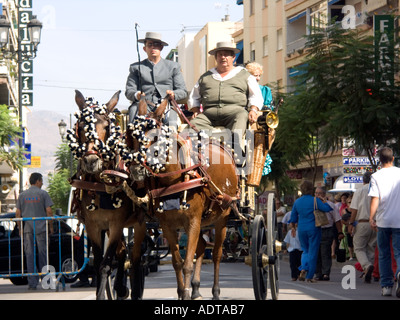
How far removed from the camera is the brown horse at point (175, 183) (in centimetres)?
1007

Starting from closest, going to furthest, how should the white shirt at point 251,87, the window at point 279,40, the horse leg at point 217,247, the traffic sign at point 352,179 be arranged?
the horse leg at point 217,247, the white shirt at point 251,87, the traffic sign at point 352,179, the window at point 279,40

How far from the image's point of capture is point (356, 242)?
17812 millimetres

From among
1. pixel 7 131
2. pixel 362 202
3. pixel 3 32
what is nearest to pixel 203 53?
pixel 7 131

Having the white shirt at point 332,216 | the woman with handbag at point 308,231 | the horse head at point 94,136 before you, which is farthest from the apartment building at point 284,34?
the horse head at point 94,136

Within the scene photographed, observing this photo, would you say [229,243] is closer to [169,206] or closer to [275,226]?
[275,226]

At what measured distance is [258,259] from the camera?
11.5m

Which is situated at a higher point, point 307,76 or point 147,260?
point 307,76

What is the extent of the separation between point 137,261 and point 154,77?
7.61ft

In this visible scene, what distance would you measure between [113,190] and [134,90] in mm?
2088

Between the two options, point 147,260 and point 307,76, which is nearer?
point 147,260

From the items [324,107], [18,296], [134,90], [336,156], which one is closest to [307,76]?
[324,107]

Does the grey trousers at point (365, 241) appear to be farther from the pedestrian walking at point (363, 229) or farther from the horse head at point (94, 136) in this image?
the horse head at point (94, 136)

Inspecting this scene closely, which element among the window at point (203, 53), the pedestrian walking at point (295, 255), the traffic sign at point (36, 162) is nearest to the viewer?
the pedestrian walking at point (295, 255)

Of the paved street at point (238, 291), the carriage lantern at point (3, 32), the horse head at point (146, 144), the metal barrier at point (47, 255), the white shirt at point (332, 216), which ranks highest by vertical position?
the carriage lantern at point (3, 32)
